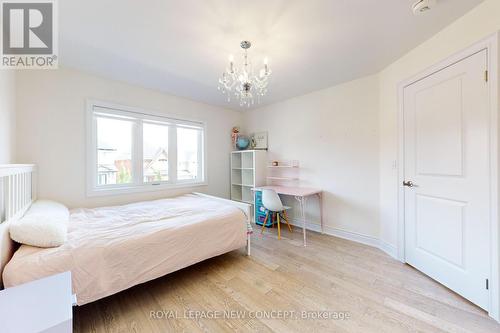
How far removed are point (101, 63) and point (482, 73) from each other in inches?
150

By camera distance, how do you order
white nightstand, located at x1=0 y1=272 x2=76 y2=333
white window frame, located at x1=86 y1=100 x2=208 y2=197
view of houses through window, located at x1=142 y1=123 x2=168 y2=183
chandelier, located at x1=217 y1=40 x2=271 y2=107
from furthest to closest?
1. view of houses through window, located at x1=142 y1=123 x2=168 y2=183
2. white window frame, located at x1=86 y1=100 x2=208 y2=197
3. chandelier, located at x1=217 y1=40 x2=271 y2=107
4. white nightstand, located at x1=0 y1=272 x2=76 y2=333

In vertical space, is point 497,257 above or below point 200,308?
above

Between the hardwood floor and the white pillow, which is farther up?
the white pillow

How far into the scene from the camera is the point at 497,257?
55.6 inches

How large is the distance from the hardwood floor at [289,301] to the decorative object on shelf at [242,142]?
96.1 inches

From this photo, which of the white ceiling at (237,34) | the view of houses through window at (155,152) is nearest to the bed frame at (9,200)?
the white ceiling at (237,34)

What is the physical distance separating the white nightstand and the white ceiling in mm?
1918

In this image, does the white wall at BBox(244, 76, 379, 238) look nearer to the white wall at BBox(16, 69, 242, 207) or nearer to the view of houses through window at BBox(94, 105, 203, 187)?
the view of houses through window at BBox(94, 105, 203, 187)

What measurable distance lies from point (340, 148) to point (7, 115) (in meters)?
3.94

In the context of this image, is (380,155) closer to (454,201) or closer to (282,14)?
(454,201)

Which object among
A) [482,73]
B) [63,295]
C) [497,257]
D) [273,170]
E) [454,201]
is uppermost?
[482,73]

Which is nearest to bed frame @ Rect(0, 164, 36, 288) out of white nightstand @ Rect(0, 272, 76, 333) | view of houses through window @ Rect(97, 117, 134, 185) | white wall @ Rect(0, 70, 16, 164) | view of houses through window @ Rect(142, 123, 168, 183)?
white wall @ Rect(0, 70, 16, 164)

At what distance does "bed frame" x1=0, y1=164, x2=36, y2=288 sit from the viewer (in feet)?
3.98

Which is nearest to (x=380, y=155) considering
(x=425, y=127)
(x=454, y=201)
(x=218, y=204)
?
(x=425, y=127)
